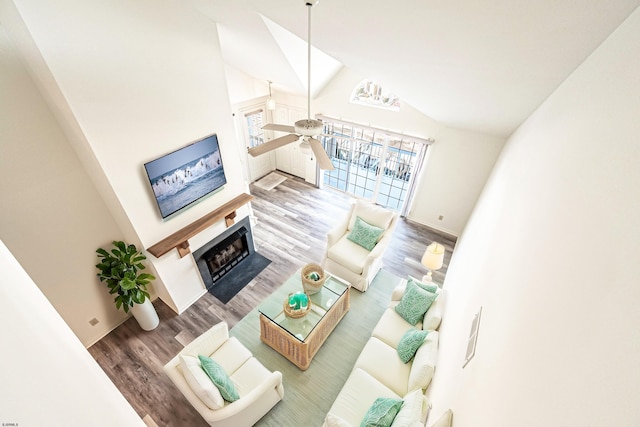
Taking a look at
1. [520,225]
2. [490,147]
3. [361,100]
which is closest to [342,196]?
[361,100]

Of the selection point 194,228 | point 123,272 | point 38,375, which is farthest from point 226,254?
point 38,375

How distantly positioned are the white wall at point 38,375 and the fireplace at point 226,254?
329 centimetres

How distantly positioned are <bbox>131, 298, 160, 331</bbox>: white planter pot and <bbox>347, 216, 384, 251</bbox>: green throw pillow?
3.04 meters

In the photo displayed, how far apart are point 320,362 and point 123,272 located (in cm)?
262

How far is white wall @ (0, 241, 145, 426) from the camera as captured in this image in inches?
15.8

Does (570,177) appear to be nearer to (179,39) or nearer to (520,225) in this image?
(520,225)

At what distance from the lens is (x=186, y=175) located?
328cm

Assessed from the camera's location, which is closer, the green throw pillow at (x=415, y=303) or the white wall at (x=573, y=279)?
the white wall at (x=573, y=279)

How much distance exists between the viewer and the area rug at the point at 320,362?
2842 millimetres

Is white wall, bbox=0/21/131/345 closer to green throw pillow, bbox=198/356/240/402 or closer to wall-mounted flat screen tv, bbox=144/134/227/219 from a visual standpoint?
wall-mounted flat screen tv, bbox=144/134/227/219

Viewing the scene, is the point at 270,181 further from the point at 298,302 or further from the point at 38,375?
the point at 38,375

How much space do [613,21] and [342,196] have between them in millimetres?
5425

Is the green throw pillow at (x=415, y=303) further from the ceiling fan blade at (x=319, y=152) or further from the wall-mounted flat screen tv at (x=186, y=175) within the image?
the wall-mounted flat screen tv at (x=186, y=175)

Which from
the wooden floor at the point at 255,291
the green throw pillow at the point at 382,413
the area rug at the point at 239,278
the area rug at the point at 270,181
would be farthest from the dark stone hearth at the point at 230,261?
the green throw pillow at the point at 382,413
